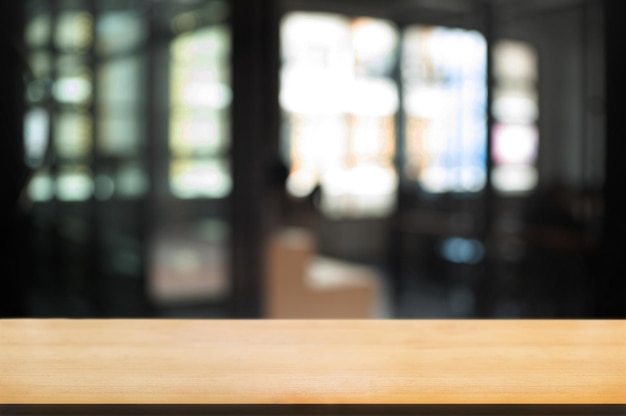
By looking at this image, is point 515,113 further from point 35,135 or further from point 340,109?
point 35,135

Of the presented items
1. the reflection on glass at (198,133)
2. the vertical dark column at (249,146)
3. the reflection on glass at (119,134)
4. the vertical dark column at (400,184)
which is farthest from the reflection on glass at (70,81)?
the vertical dark column at (400,184)

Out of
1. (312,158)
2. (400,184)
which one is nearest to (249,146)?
(312,158)

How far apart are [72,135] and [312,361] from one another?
2810mm

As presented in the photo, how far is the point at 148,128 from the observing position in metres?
3.20

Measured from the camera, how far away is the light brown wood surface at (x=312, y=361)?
1.42 ft

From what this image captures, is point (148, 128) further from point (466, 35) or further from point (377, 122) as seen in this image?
point (466, 35)

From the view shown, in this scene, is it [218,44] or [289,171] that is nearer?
[218,44]

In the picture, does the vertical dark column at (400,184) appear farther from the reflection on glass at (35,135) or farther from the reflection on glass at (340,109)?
the reflection on glass at (35,135)

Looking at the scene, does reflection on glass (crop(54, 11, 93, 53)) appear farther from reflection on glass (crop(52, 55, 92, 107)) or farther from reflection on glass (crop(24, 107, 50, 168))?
reflection on glass (crop(24, 107, 50, 168))

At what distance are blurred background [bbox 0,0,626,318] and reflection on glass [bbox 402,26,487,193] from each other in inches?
0.4

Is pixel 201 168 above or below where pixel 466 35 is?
below

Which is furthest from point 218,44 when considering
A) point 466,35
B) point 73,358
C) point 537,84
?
point 73,358

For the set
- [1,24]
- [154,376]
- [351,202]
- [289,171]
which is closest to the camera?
[154,376]

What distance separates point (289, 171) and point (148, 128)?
0.69 meters
